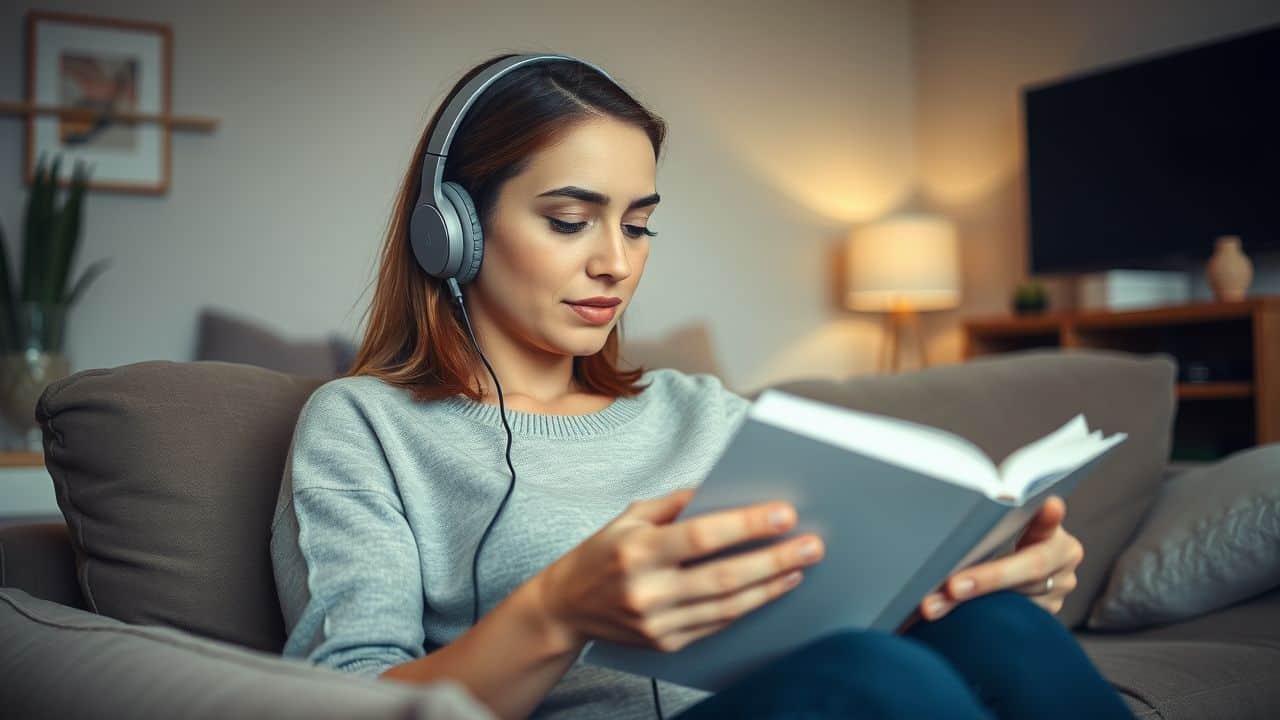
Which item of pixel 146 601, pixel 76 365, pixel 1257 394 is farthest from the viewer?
pixel 76 365

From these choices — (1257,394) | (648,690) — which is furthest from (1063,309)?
(648,690)

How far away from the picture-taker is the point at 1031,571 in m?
0.85

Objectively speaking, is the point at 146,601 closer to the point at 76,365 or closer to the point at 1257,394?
the point at 76,365

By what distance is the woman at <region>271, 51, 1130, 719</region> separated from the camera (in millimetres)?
691

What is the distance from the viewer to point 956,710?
69 centimetres

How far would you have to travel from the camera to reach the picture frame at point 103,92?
326 centimetres

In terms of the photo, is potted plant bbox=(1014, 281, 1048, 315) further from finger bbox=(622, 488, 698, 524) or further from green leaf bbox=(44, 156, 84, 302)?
finger bbox=(622, 488, 698, 524)

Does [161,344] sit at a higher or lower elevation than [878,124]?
lower

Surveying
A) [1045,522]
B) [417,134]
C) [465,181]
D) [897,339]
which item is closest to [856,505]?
[1045,522]

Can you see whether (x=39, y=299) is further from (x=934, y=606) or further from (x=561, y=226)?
(x=934, y=606)

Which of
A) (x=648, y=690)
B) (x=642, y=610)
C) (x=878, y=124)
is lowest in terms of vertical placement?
(x=648, y=690)

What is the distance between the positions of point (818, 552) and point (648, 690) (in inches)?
12.5

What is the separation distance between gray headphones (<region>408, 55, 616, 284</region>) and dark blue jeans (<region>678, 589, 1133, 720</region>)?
576mm

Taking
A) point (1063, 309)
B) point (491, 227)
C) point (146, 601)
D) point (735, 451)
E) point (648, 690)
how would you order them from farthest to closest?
point (1063, 309) < point (491, 227) < point (146, 601) < point (648, 690) < point (735, 451)
